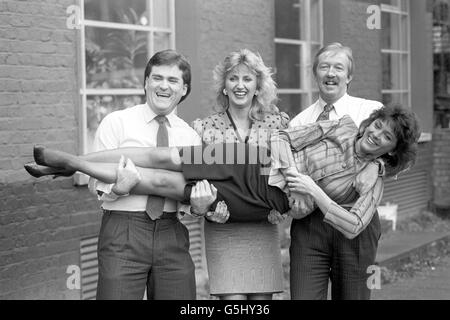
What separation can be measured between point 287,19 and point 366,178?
511 centimetres

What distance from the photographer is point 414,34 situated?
39.2ft

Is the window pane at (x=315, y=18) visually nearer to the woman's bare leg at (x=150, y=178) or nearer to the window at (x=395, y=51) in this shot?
the window at (x=395, y=51)

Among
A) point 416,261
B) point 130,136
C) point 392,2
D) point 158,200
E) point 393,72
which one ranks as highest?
point 392,2

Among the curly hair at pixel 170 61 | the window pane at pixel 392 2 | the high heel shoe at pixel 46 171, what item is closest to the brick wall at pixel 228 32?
the window pane at pixel 392 2

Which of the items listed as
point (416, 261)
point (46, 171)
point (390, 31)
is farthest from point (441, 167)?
point (46, 171)

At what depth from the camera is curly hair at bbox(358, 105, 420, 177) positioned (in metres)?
4.36

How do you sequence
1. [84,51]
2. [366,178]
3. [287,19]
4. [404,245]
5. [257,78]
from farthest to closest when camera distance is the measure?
1. [404,245]
2. [287,19]
3. [84,51]
4. [257,78]
5. [366,178]

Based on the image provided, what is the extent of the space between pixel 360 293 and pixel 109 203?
140 cm

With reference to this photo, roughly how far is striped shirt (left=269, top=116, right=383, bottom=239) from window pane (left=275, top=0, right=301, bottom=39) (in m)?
4.77

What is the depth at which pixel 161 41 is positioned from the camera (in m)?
7.55

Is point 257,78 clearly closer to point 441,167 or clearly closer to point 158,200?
point 158,200

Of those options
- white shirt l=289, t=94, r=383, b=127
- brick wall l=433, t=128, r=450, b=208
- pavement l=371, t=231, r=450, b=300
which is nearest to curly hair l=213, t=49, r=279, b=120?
white shirt l=289, t=94, r=383, b=127

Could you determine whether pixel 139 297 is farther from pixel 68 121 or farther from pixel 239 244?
pixel 68 121

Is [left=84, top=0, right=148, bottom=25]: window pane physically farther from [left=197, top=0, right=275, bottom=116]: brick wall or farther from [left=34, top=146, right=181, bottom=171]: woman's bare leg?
[left=34, top=146, right=181, bottom=171]: woman's bare leg
